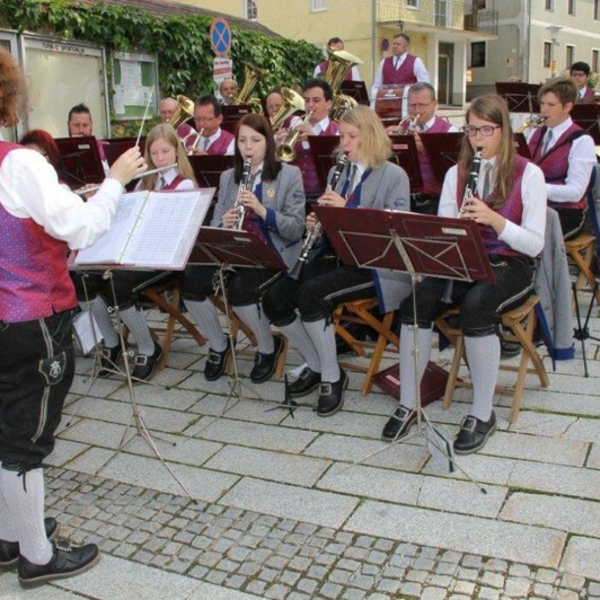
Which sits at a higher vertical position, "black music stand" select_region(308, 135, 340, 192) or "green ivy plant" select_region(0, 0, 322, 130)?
"green ivy plant" select_region(0, 0, 322, 130)

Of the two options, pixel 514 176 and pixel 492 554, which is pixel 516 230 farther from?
pixel 492 554

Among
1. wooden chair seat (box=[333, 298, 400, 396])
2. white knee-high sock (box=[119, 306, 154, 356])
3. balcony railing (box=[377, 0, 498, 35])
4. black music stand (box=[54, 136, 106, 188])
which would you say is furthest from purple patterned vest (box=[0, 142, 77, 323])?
balcony railing (box=[377, 0, 498, 35])

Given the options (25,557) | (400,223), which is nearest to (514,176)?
(400,223)

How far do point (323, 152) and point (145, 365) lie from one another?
6.76 feet

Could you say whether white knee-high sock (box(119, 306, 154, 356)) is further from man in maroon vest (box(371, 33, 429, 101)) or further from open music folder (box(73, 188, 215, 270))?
man in maroon vest (box(371, 33, 429, 101))

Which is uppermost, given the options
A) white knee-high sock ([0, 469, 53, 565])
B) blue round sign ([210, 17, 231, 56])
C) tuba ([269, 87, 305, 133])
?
blue round sign ([210, 17, 231, 56])

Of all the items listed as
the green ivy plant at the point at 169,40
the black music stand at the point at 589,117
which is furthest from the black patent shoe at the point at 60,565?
the green ivy plant at the point at 169,40

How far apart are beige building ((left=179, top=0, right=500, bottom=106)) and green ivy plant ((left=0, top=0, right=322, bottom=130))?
854 cm

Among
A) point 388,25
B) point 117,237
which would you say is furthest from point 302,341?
point 388,25

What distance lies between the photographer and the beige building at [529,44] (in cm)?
3331

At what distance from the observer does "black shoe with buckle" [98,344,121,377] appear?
4918 mm

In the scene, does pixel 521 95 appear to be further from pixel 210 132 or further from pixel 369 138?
pixel 369 138

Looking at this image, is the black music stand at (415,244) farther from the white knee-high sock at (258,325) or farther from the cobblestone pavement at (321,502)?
the white knee-high sock at (258,325)

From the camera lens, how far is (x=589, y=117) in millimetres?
6820
